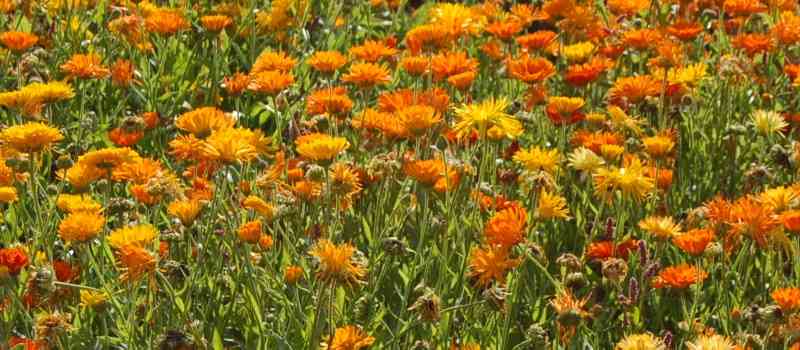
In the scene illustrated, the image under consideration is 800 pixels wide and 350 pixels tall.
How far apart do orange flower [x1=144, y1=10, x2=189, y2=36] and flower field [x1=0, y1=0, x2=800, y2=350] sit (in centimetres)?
1

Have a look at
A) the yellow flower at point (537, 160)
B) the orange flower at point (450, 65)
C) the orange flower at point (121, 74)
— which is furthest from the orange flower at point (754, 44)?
the orange flower at point (121, 74)

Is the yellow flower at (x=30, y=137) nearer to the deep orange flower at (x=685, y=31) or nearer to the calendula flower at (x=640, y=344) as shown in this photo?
the calendula flower at (x=640, y=344)

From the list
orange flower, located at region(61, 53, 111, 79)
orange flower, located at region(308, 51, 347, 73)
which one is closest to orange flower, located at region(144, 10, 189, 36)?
orange flower, located at region(61, 53, 111, 79)

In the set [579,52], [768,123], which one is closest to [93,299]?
[768,123]

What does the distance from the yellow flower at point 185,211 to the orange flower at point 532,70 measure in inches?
48.3

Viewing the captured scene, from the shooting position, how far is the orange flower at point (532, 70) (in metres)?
3.67

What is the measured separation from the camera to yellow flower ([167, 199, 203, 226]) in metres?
2.80

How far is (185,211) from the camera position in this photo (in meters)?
2.80

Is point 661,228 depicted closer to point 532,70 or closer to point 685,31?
point 532,70

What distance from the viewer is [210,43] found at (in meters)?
4.77

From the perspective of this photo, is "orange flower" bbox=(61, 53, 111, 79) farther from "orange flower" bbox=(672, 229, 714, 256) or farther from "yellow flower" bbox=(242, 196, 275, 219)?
"orange flower" bbox=(672, 229, 714, 256)

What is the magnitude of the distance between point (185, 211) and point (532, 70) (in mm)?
1344

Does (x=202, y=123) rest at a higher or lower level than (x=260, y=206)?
higher

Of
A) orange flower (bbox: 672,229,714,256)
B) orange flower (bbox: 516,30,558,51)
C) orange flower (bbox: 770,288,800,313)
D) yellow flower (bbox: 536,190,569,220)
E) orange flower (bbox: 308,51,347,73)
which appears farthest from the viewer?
orange flower (bbox: 516,30,558,51)
